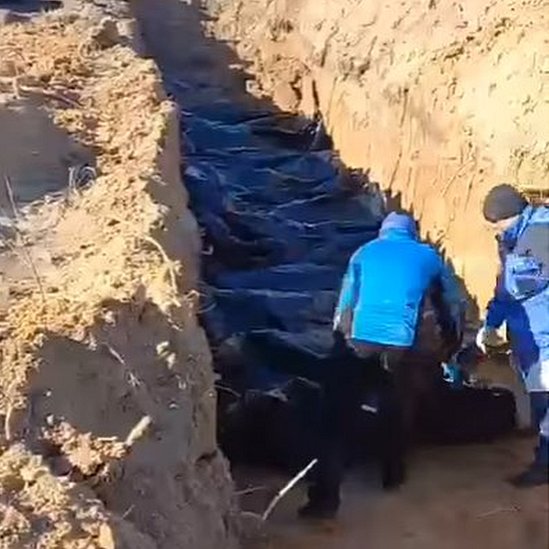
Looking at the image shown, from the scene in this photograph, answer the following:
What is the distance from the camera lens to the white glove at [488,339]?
8.32 meters

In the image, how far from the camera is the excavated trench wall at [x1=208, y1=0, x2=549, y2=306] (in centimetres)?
1075

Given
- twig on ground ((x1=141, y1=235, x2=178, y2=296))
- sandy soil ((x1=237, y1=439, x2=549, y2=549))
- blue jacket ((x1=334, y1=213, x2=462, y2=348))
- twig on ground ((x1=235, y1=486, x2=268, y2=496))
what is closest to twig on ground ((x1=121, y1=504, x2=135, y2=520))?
sandy soil ((x1=237, y1=439, x2=549, y2=549))

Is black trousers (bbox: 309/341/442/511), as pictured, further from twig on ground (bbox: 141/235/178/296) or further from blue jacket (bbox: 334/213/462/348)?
twig on ground (bbox: 141/235/178/296)

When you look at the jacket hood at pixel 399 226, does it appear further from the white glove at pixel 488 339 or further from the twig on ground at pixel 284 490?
the twig on ground at pixel 284 490

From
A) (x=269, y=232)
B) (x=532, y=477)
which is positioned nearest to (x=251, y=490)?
(x=532, y=477)

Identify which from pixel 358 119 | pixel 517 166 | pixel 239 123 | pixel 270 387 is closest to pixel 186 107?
pixel 239 123

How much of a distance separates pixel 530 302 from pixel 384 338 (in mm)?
841

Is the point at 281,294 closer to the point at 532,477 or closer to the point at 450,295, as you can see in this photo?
the point at 450,295

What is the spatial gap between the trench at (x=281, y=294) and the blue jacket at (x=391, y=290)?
72 centimetres

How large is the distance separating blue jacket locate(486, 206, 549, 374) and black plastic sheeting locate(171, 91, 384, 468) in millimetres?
1314

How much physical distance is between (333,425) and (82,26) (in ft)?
24.8

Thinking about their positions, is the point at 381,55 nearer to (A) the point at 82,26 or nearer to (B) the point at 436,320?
(A) the point at 82,26

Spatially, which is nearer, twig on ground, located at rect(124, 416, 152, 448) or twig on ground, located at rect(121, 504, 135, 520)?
twig on ground, located at rect(121, 504, 135, 520)

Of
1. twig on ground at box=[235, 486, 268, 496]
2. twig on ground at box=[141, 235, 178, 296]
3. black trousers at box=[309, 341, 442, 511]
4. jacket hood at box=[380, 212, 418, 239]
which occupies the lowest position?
twig on ground at box=[235, 486, 268, 496]
